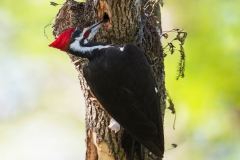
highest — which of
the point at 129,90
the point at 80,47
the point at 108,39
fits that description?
the point at 108,39

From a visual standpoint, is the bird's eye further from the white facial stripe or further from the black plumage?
the black plumage

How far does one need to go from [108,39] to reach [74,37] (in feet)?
0.91

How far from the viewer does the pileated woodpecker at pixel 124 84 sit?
9.59 feet

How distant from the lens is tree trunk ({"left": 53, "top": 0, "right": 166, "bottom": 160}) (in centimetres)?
310

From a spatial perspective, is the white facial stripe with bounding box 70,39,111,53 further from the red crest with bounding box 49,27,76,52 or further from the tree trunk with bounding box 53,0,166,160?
the tree trunk with bounding box 53,0,166,160

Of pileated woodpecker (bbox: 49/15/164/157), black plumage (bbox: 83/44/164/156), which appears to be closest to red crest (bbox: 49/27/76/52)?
pileated woodpecker (bbox: 49/15/164/157)

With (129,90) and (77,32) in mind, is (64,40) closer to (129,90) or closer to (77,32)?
(77,32)

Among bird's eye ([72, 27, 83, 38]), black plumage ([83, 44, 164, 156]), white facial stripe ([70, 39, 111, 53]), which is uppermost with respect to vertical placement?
bird's eye ([72, 27, 83, 38])

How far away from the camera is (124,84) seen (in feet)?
9.62

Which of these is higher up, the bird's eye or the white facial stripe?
the bird's eye

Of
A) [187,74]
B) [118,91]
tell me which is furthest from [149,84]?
[187,74]

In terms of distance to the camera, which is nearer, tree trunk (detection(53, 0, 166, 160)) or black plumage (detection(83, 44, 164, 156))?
black plumage (detection(83, 44, 164, 156))

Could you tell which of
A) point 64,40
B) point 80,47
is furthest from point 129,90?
point 64,40

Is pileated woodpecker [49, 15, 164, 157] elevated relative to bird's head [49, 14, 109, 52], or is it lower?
lower
